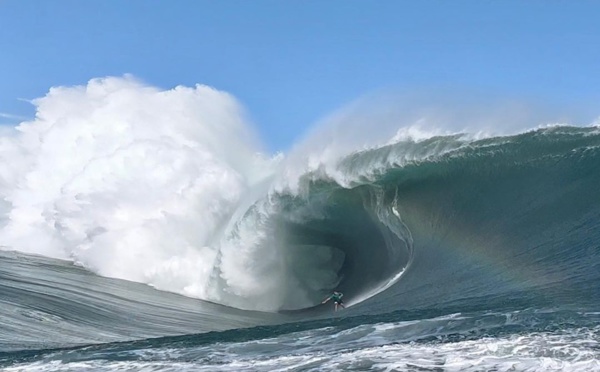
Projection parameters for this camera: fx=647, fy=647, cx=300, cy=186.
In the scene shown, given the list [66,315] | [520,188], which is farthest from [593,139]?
[66,315]

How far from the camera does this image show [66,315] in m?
12.0

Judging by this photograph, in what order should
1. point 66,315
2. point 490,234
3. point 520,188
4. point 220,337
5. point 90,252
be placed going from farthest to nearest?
1. point 90,252
2. point 520,188
3. point 490,234
4. point 66,315
5. point 220,337

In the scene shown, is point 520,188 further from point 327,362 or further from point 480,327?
point 327,362

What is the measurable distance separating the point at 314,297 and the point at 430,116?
5.52m

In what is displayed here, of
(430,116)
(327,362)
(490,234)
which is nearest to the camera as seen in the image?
(327,362)

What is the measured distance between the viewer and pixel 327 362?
671 centimetres

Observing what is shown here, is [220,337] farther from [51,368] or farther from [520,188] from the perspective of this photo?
[520,188]

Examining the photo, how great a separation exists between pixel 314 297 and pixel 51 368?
1004cm

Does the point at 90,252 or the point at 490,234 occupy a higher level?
the point at 90,252

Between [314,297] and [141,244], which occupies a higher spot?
[141,244]

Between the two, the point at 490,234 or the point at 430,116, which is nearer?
the point at 490,234

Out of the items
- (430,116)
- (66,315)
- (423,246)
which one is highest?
(430,116)

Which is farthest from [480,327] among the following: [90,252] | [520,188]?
[90,252]

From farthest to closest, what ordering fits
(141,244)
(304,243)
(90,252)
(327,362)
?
(90,252) → (141,244) → (304,243) → (327,362)
